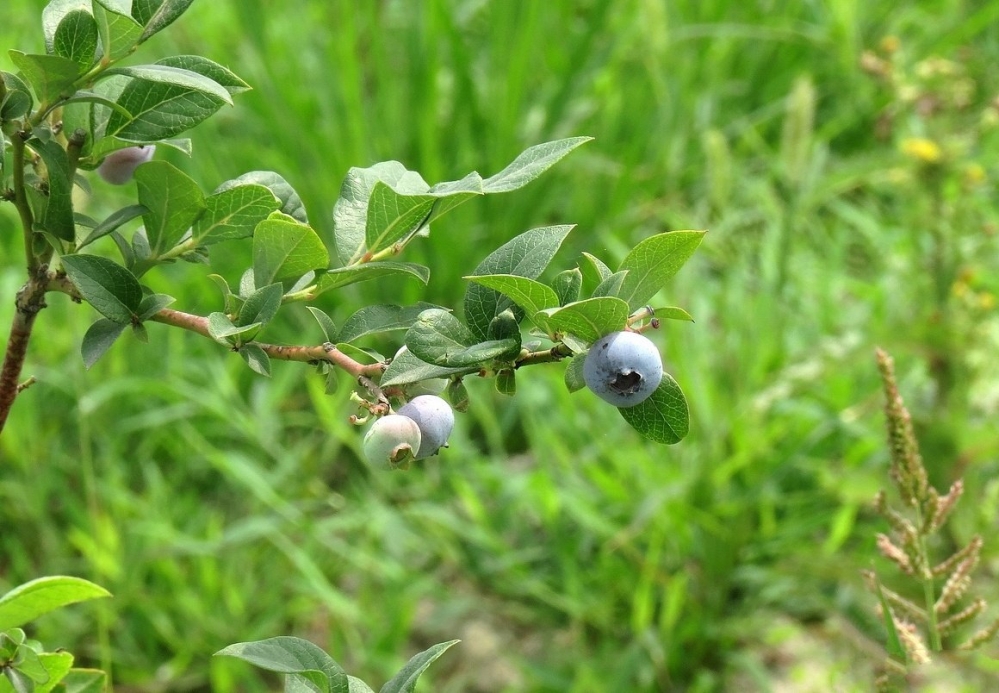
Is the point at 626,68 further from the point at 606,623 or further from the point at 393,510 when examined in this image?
the point at 606,623

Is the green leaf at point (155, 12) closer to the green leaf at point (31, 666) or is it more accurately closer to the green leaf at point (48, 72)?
the green leaf at point (48, 72)

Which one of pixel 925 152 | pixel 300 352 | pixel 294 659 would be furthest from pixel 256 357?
pixel 925 152

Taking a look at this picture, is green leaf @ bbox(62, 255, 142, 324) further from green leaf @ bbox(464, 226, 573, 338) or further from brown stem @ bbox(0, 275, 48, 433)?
green leaf @ bbox(464, 226, 573, 338)

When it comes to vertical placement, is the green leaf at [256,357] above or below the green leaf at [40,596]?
above

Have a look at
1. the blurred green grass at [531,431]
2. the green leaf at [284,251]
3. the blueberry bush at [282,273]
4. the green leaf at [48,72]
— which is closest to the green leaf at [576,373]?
the blueberry bush at [282,273]

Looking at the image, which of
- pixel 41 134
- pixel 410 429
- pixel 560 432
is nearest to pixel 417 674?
pixel 410 429

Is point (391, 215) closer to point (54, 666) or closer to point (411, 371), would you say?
point (411, 371)

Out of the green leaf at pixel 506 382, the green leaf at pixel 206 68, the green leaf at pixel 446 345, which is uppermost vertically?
the green leaf at pixel 206 68
